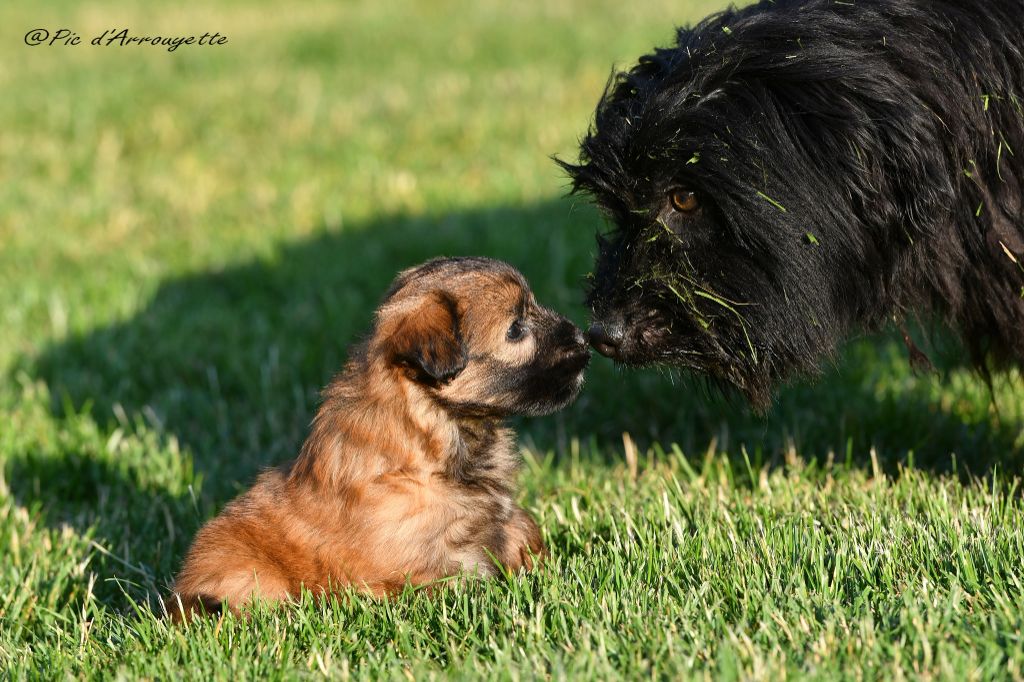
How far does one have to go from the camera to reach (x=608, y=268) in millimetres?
3682

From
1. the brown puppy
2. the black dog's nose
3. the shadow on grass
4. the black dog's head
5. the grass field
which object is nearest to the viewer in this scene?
the grass field

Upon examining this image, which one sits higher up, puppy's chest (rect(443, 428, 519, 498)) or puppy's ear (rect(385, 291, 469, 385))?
puppy's ear (rect(385, 291, 469, 385))

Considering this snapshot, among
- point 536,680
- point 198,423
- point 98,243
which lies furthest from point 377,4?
point 536,680

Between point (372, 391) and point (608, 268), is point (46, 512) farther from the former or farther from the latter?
point (608, 268)

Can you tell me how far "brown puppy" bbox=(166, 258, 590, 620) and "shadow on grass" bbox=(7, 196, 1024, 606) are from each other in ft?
1.89

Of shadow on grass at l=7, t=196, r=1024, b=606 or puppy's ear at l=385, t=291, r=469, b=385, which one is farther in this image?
shadow on grass at l=7, t=196, r=1024, b=606

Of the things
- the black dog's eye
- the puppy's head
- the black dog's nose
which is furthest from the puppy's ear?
the black dog's nose

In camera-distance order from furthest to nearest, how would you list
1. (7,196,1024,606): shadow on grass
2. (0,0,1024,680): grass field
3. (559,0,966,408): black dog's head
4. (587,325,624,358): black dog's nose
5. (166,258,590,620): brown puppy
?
(7,196,1024,606): shadow on grass, (587,325,624,358): black dog's nose, (166,258,590,620): brown puppy, (559,0,966,408): black dog's head, (0,0,1024,680): grass field

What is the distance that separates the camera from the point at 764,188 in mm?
3312

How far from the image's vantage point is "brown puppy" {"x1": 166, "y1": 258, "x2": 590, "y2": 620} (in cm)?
338

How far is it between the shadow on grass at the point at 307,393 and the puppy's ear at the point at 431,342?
65 cm

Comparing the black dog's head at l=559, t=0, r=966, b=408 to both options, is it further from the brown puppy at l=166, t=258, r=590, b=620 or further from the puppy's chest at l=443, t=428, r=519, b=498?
the puppy's chest at l=443, t=428, r=519, b=498

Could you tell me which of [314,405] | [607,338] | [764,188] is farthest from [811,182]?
[314,405]

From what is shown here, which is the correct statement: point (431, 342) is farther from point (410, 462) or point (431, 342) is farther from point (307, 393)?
point (307, 393)
